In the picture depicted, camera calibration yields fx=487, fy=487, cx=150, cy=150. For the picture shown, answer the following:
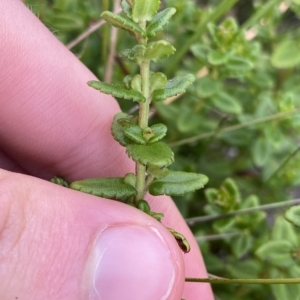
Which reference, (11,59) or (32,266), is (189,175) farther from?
(11,59)

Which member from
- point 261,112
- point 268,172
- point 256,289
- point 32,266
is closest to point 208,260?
point 256,289

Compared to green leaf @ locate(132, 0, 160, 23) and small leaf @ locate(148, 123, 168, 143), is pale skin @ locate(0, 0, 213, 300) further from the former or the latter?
green leaf @ locate(132, 0, 160, 23)

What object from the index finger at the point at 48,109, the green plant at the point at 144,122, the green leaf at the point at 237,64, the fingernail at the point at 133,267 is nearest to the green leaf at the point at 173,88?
the green plant at the point at 144,122

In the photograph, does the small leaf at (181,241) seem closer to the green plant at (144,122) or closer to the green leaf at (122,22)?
the green plant at (144,122)

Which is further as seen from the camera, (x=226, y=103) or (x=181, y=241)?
(x=226, y=103)

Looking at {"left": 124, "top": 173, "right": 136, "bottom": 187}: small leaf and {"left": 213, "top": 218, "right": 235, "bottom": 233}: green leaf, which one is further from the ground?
{"left": 124, "top": 173, "right": 136, "bottom": 187}: small leaf

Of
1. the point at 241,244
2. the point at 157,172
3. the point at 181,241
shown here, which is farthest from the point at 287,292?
the point at 157,172

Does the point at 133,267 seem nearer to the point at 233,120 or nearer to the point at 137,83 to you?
the point at 137,83

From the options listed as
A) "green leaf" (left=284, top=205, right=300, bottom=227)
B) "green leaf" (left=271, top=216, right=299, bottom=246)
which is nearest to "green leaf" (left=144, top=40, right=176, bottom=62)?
"green leaf" (left=284, top=205, right=300, bottom=227)
